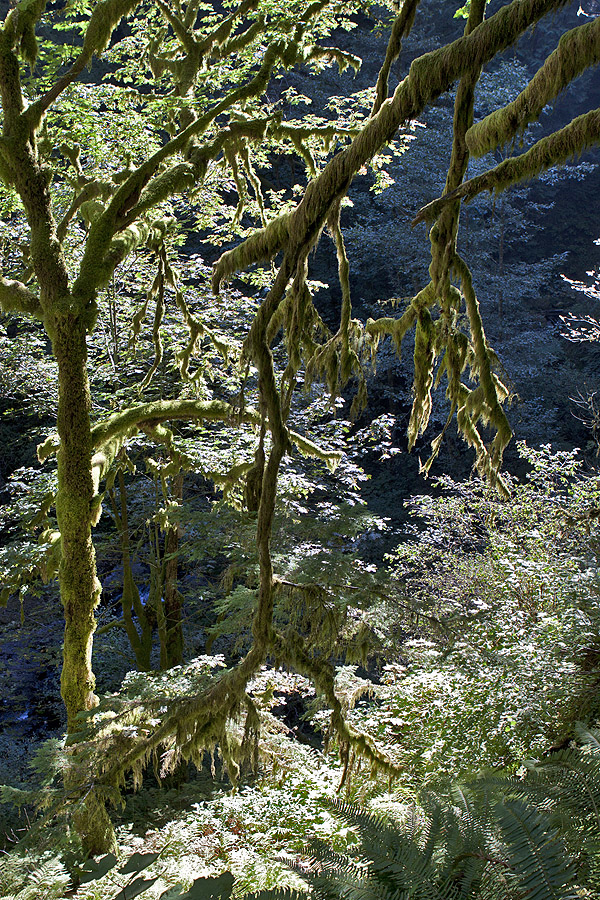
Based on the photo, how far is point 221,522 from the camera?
773 cm

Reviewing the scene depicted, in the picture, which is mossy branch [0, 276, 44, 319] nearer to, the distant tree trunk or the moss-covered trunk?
the moss-covered trunk

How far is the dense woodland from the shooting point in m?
2.04

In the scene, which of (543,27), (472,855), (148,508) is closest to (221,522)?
(148,508)

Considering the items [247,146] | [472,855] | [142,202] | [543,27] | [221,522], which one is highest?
[543,27]

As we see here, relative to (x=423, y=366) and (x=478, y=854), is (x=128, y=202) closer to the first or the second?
(x=423, y=366)

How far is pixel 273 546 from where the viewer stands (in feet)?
24.8

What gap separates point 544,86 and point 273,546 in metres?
6.08

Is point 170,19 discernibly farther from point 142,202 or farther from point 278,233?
point 278,233

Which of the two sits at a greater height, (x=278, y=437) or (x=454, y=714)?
(x=278, y=437)

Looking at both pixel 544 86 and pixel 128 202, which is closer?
pixel 544 86

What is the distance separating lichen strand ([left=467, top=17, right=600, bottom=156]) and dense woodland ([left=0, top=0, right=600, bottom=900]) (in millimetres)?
10

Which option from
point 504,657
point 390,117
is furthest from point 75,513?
point 390,117

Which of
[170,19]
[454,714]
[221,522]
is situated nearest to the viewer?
[454,714]

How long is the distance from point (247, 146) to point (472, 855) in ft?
21.4
